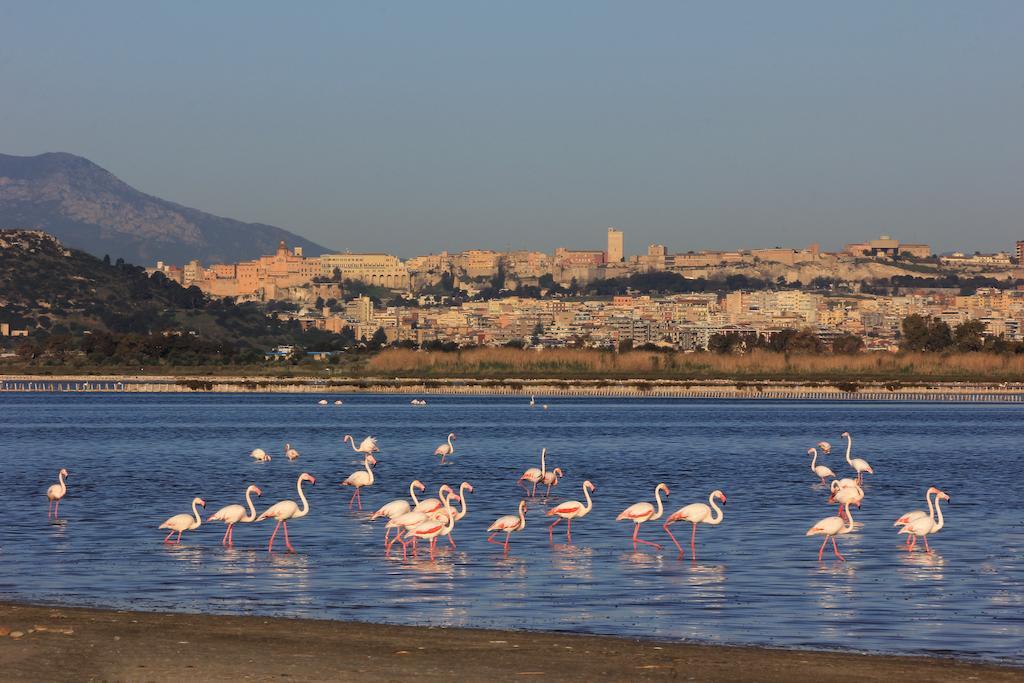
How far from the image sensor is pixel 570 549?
92.6ft

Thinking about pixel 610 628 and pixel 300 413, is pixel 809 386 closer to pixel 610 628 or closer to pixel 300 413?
pixel 300 413

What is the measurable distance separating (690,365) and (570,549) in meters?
132

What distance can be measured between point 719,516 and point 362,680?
46.1 feet

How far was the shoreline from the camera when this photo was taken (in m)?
135

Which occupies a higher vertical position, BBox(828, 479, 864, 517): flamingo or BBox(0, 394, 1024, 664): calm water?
BBox(828, 479, 864, 517): flamingo

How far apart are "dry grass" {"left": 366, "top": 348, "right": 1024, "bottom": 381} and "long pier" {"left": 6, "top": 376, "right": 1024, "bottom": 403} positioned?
25.0 ft

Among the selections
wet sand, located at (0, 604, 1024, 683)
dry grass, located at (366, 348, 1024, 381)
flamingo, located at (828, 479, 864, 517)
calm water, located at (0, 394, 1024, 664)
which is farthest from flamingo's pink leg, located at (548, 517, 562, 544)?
dry grass, located at (366, 348, 1024, 381)

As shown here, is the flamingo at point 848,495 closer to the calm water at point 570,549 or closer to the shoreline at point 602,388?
the calm water at point 570,549

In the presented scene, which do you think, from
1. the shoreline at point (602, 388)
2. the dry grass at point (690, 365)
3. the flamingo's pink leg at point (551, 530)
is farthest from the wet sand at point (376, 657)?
the dry grass at point (690, 365)

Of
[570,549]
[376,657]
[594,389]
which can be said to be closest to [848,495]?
[570,549]

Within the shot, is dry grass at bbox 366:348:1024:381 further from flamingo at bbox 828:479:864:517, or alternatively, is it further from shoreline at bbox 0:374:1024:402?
flamingo at bbox 828:479:864:517

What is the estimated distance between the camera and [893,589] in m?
23.3

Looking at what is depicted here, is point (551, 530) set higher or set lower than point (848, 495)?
lower

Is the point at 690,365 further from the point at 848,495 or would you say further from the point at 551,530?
the point at 551,530
